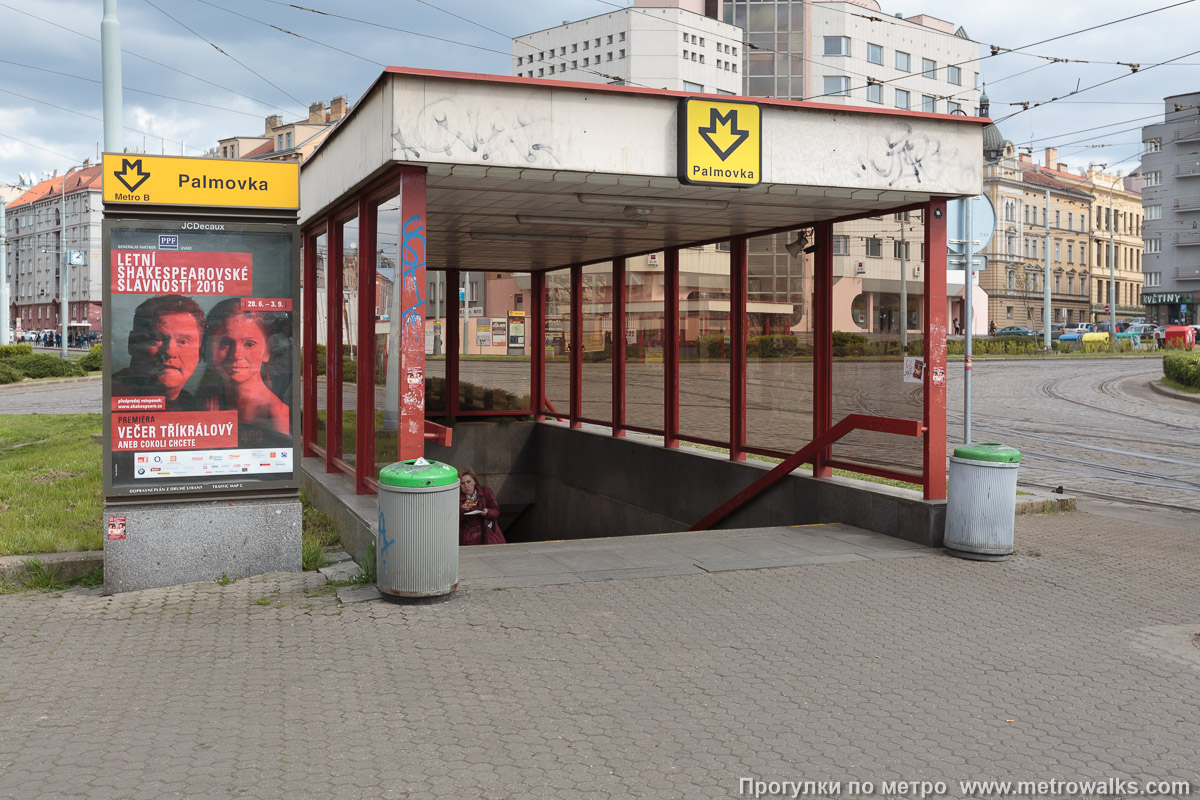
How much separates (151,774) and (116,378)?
3845 mm

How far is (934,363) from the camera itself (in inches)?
361

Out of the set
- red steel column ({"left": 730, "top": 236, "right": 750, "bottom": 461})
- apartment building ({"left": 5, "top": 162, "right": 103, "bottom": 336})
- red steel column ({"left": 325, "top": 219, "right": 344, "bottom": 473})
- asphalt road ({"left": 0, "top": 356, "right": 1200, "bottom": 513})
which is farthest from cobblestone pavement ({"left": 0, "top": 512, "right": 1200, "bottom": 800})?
apartment building ({"left": 5, "top": 162, "right": 103, "bottom": 336})

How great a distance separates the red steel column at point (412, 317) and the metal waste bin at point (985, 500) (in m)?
4.07

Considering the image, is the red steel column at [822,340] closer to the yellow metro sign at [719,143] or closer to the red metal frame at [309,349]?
the yellow metro sign at [719,143]

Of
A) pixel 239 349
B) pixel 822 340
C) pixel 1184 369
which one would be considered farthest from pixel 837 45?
pixel 239 349

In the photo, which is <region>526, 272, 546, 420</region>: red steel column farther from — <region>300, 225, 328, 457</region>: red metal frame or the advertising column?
the advertising column

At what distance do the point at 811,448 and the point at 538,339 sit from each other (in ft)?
22.7

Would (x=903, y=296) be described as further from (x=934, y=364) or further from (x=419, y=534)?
(x=419, y=534)

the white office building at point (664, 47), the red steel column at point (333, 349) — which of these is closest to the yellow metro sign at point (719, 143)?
the red steel column at point (333, 349)

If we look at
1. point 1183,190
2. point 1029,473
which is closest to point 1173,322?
point 1183,190

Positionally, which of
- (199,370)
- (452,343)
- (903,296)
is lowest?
(199,370)

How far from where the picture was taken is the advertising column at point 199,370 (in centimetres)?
742

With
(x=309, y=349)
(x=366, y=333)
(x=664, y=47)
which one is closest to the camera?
(x=366, y=333)

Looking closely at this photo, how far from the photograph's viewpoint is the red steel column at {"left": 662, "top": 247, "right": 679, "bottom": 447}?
13219 mm
